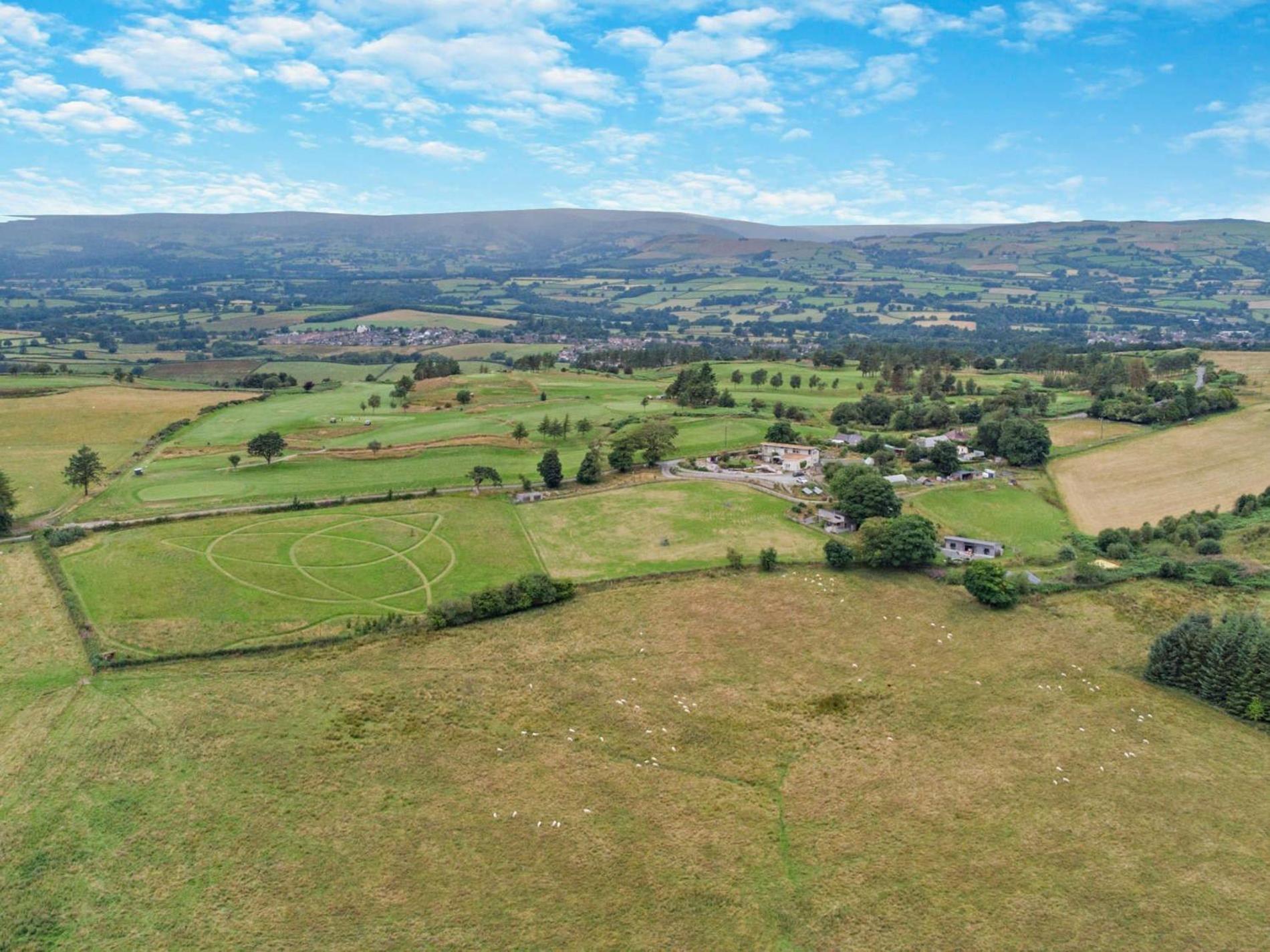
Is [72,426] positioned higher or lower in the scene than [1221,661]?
higher

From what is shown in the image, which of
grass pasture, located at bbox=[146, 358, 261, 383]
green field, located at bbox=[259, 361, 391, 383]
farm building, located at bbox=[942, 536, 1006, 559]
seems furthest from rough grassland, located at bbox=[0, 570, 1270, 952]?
grass pasture, located at bbox=[146, 358, 261, 383]

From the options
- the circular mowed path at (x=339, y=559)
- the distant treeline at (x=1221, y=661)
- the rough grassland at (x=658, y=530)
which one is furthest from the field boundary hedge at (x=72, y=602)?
the distant treeline at (x=1221, y=661)

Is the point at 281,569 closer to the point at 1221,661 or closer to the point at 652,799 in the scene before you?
the point at 652,799

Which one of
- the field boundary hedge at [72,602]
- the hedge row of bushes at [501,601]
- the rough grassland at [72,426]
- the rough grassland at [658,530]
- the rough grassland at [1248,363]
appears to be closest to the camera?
the field boundary hedge at [72,602]

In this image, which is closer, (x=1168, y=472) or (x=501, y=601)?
(x=501, y=601)

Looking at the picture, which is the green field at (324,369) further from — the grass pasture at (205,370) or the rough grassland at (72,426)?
the rough grassland at (72,426)

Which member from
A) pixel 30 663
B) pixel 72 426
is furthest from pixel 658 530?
pixel 72 426

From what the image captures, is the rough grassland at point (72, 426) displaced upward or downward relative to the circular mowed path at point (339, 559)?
upward
